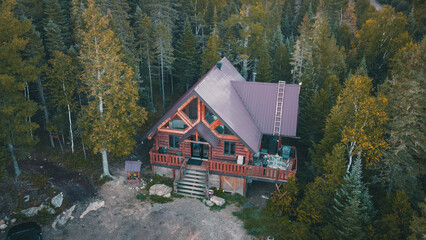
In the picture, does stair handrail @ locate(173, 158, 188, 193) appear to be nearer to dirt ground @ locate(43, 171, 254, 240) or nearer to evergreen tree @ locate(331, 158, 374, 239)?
dirt ground @ locate(43, 171, 254, 240)

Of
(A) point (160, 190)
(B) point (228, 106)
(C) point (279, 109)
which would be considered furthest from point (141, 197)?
(C) point (279, 109)

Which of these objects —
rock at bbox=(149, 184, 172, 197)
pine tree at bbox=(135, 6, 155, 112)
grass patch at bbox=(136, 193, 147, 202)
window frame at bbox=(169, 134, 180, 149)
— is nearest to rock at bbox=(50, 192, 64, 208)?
grass patch at bbox=(136, 193, 147, 202)

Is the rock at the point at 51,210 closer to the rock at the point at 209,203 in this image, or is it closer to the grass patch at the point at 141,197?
the grass patch at the point at 141,197

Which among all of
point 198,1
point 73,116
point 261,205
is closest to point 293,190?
point 261,205

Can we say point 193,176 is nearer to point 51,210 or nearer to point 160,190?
point 160,190

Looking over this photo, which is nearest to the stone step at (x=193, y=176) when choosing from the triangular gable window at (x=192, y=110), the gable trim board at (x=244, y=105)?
the gable trim board at (x=244, y=105)
